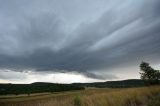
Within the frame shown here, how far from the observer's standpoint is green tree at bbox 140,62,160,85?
64431mm

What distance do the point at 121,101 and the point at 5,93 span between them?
310 ft

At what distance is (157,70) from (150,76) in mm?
3133

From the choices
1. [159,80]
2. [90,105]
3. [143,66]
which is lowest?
Answer: [90,105]

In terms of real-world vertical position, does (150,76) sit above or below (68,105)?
above

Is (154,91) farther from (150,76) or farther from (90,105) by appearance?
(150,76)

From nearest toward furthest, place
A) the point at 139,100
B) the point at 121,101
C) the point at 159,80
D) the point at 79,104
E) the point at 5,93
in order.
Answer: the point at 79,104
the point at 121,101
the point at 139,100
the point at 159,80
the point at 5,93

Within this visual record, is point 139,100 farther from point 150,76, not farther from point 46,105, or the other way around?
point 150,76

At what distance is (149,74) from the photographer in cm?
6662

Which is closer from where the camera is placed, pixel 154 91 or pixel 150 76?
pixel 154 91

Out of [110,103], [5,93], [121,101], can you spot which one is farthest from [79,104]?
[5,93]

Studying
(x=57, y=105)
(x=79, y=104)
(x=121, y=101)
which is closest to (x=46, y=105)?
(x=57, y=105)

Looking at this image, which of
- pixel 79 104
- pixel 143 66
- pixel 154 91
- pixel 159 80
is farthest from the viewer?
pixel 143 66

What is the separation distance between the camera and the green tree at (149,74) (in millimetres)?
64431

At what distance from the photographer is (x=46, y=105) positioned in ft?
43.8
